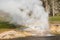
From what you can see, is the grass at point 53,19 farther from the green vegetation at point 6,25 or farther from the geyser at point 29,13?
the green vegetation at point 6,25

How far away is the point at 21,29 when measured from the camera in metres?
6.74

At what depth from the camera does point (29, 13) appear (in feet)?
22.1

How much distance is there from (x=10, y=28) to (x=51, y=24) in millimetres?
1469

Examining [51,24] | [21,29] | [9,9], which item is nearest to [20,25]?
[21,29]

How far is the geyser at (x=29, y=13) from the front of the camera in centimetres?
662

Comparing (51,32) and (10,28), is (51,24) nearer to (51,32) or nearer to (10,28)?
(51,32)

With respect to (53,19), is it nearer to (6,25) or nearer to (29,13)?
(29,13)

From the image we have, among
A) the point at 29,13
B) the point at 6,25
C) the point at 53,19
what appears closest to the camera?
the point at 6,25

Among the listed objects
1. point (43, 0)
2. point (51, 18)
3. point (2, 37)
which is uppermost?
point (43, 0)

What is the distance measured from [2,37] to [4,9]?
95 cm

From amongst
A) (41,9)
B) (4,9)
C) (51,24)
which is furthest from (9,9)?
(51,24)

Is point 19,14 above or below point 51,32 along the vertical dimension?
above

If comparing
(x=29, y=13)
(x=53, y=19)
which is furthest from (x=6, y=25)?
(x=53, y=19)

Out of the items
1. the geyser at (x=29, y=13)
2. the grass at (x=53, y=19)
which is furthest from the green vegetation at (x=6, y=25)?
the grass at (x=53, y=19)
